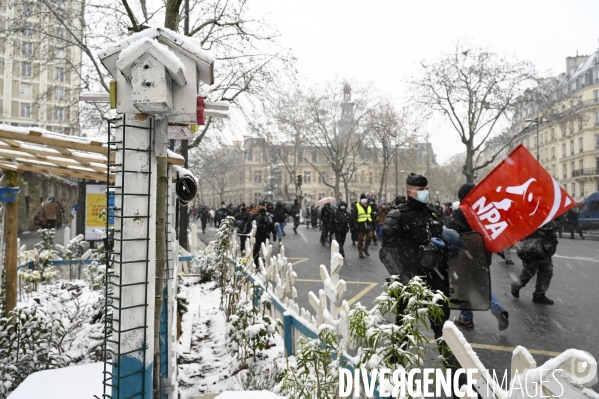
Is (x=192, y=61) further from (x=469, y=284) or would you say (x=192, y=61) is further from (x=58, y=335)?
(x=469, y=284)

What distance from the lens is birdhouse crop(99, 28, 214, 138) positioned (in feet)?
6.87

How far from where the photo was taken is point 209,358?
197 inches

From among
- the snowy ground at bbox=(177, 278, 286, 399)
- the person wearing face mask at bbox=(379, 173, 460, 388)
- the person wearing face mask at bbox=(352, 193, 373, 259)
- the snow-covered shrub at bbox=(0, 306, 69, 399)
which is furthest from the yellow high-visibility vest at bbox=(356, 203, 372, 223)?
the snow-covered shrub at bbox=(0, 306, 69, 399)

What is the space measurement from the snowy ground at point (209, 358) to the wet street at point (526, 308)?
1.65 m

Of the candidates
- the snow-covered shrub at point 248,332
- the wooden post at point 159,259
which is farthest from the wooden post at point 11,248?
the wooden post at point 159,259

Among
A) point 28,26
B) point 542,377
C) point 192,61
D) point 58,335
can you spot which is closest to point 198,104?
point 192,61

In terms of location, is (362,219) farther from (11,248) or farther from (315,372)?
(315,372)

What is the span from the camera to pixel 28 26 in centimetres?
1352

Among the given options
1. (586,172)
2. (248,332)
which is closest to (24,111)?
(248,332)

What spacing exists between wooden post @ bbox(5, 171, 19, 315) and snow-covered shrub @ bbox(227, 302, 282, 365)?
2.80 metres

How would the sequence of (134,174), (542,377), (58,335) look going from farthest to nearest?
(58,335) < (134,174) < (542,377)

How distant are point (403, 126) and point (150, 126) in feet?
122

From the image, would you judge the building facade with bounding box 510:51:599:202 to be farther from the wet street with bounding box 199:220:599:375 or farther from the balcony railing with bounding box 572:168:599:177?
the wet street with bounding box 199:220:599:375

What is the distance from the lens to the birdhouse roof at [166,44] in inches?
89.7
